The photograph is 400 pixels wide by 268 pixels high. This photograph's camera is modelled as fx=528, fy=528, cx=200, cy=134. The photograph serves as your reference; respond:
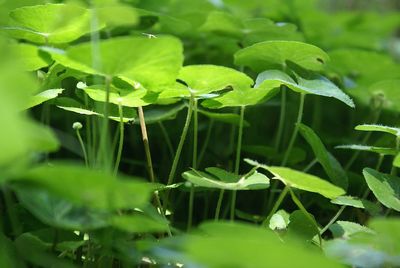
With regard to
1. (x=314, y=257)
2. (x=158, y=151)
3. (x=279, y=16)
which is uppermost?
(x=279, y=16)

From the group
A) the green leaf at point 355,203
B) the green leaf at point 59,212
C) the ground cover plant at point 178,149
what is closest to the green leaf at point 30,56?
the ground cover plant at point 178,149

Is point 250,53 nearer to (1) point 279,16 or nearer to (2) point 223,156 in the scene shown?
(2) point 223,156

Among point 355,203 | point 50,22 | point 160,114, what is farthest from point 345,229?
point 50,22

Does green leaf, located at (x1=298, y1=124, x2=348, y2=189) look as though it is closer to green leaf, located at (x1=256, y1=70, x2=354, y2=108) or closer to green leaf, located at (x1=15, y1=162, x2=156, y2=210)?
green leaf, located at (x1=256, y1=70, x2=354, y2=108)

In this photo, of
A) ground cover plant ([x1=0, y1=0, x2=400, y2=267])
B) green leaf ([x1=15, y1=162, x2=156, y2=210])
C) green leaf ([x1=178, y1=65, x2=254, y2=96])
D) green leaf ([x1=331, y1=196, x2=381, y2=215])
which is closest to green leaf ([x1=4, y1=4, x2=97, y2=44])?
ground cover plant ([x1=0, y1=0, x2=400, y2=267])

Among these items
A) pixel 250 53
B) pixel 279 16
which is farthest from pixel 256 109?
pixel 279 16

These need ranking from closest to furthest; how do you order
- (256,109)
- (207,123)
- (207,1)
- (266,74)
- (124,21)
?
1. (124,21)
2. (266,74)
3. (207,123)
4. (256,109)
5. (207,1)
